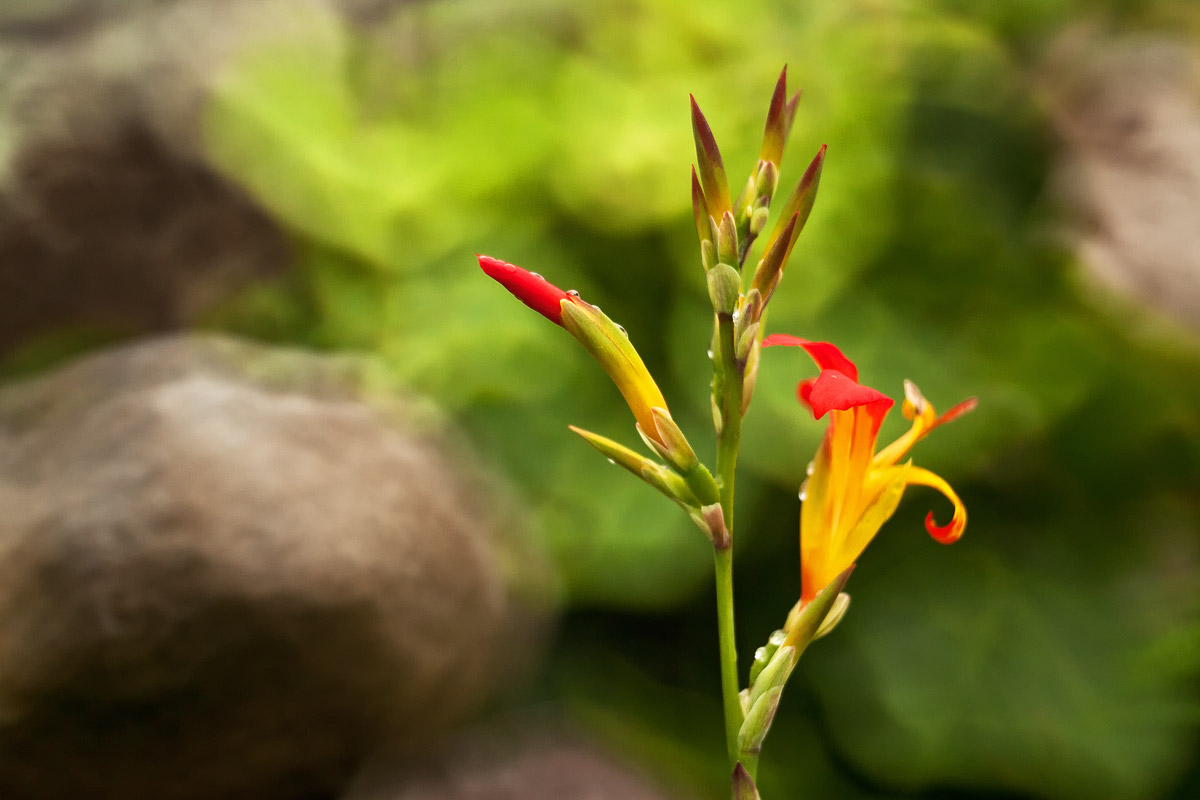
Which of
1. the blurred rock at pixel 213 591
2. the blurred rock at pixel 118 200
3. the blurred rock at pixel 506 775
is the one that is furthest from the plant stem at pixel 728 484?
the blurred rock at pixel 118 200

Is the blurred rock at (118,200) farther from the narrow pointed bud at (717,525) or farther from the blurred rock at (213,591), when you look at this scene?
the narrow pointed bud at (717,525)

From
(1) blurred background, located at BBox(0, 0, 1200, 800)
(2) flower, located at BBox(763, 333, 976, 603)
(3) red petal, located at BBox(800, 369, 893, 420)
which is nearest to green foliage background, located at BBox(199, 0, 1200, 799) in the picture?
(1) blurred background, located at BBox(0, 0, 1200, 800)

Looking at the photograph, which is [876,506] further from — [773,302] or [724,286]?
[773,302]

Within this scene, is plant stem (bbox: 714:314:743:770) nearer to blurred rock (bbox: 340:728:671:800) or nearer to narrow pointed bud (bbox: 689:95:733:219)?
narrow pointed bud (bbox: 689:95:733:219)

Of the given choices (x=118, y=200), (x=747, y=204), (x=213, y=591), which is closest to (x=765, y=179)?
(x=747, y=204)

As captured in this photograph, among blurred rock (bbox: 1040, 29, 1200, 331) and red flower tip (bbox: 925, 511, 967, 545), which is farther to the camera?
blurred rock (bbox: 1040, 29, 1200, 331)
